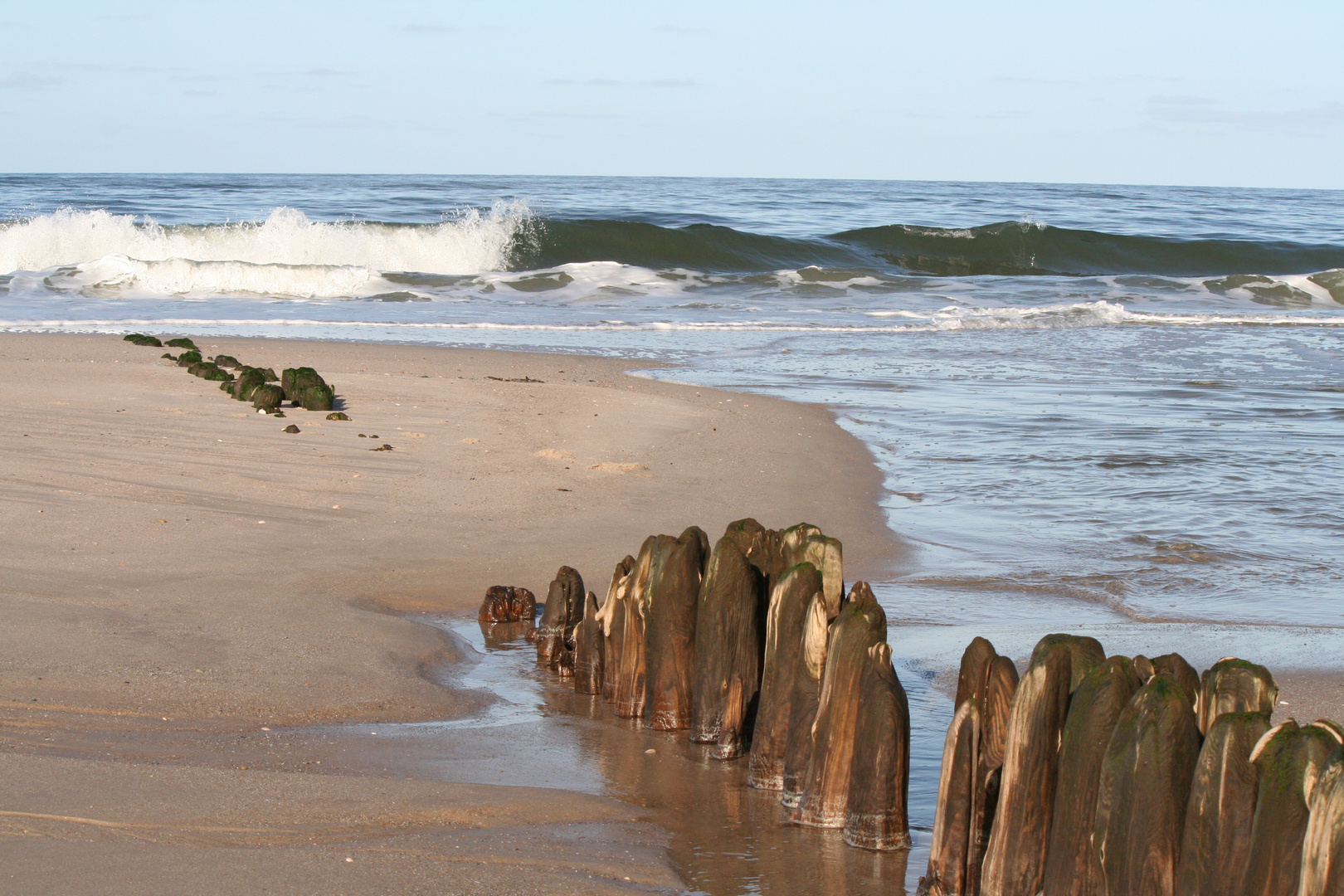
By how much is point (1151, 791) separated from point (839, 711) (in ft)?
3.00

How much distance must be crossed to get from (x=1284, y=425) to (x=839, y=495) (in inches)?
177

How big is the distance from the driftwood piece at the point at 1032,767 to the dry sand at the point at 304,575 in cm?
72

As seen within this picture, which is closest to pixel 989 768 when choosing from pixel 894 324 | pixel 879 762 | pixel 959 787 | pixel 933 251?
pixel 959 787

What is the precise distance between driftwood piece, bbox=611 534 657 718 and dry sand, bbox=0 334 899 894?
491 mm

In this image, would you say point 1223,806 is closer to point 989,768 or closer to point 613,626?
point 989,768

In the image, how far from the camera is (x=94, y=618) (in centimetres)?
412

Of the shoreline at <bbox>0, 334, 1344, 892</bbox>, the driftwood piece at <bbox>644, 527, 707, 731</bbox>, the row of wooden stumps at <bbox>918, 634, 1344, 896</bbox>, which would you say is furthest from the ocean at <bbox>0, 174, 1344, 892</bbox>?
the row of wooden stumps at <bbox>918, 634, 1344, 896</bbox>

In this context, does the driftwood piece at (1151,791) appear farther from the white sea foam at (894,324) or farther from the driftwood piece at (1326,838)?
the white sea foam at (894,324)

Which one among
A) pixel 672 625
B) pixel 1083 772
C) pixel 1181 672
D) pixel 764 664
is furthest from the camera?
pixel 672 625

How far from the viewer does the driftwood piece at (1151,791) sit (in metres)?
2.18

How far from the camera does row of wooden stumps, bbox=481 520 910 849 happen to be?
293 centimetres

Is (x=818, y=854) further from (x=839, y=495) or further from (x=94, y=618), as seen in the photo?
(x=839, y=495)

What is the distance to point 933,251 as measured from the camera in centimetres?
3319

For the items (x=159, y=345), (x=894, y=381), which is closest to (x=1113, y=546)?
(x=894, y=381)
